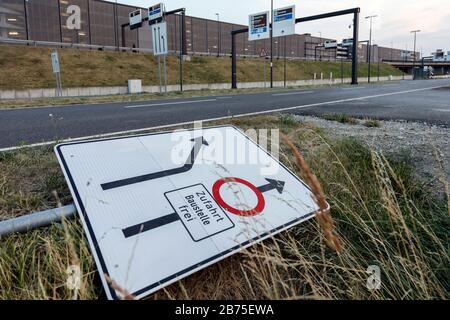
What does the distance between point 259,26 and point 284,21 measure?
90.7 inches

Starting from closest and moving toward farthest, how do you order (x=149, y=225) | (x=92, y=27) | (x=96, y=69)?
(x=149, y=225)
(x=96, y=69)
(x=92, y=27)

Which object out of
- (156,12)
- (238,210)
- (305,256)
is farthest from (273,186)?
(156,12)

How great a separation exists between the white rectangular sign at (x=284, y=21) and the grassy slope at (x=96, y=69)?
9.84 m

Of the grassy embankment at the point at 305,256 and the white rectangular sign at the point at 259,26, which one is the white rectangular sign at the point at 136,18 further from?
the grassy embankment at the point at 305,256

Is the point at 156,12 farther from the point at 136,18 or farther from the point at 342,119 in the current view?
the point at 342,119

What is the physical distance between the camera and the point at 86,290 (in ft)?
4.85

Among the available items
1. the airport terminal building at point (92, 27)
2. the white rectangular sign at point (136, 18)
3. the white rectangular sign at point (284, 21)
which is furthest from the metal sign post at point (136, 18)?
the white rectangular sign at point (284, 21)

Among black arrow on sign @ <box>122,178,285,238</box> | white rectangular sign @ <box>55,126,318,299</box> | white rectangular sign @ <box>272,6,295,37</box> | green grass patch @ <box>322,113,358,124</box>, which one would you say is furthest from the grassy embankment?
white rectangular sign @ <box>272,6,295,37</box>

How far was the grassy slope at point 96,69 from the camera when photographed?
26.2m

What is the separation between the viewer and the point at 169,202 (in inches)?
75.5

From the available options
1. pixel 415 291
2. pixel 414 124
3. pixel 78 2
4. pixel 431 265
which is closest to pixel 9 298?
pixel 415 291

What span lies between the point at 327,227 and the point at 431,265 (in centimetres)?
92

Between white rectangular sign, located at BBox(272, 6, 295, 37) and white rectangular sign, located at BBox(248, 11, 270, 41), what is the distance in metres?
0.75
